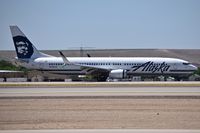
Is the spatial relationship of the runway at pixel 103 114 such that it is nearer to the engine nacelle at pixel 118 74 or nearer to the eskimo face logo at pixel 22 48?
the engine nacelle at pixel 118 74

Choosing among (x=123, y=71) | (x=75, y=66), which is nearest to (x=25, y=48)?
(x=75, y=66)

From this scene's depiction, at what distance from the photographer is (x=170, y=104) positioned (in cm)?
2262

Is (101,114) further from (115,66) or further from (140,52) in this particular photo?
(140,52)

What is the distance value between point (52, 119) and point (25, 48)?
49.1 m

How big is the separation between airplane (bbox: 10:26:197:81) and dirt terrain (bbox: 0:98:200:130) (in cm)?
3471

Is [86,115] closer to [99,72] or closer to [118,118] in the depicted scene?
[118,118]

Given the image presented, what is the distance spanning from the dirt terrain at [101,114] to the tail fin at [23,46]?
130 feet

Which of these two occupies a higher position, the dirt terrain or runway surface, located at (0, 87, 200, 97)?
the dirt terrain

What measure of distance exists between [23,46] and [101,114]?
4827 cm

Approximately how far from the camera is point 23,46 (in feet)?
214

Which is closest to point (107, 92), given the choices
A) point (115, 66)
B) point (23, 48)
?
point (115, 66)

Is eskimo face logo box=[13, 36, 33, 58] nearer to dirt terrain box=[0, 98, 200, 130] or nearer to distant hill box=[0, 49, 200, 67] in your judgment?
dirt terrain box=[0, 98, 200, 130]

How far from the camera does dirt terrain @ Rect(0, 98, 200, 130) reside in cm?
1540

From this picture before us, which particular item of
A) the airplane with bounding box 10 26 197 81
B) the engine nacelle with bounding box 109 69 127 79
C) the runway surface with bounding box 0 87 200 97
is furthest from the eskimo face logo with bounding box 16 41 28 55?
the runway surface with bounding box 0 87 200 97
